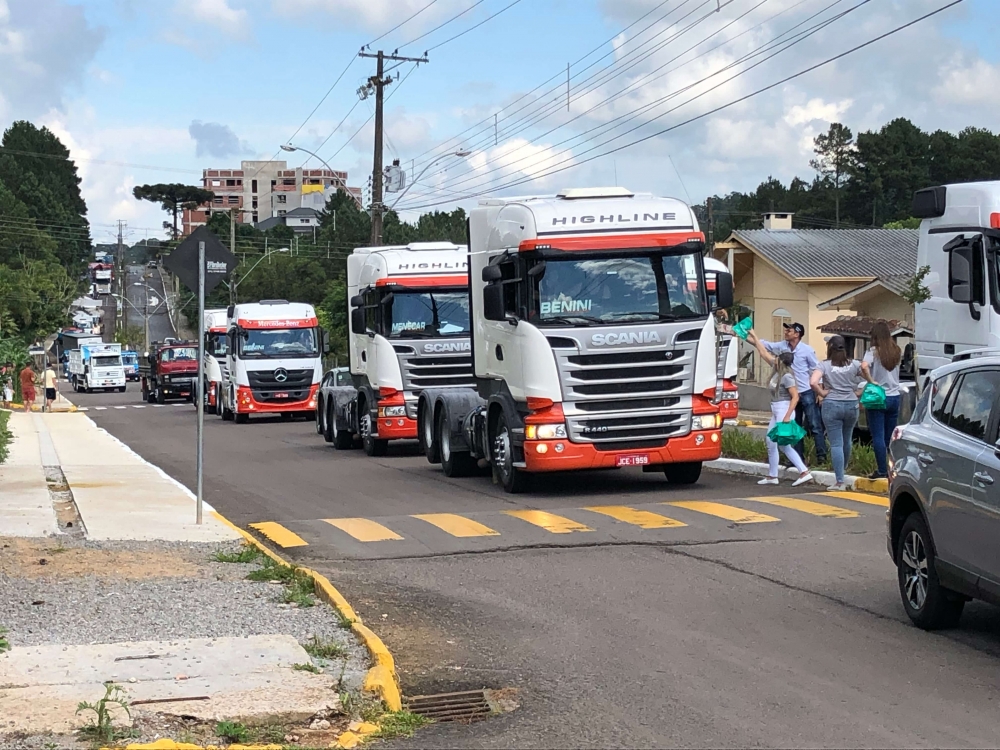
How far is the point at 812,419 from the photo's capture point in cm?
1780

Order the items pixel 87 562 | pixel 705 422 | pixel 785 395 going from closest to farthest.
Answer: pixel 87 562
pixel 785 395
pixel 705 422

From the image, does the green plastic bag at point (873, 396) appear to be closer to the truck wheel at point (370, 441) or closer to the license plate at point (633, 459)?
the license plate at point (633, 459)

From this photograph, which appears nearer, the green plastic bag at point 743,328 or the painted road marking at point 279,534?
the painted road marking at point 279,534

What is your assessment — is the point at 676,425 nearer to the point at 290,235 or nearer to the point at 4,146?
the point at 290,235

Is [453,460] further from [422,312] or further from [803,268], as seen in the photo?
[803,268]

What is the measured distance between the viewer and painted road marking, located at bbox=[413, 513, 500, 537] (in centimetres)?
1359

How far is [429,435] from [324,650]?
41.9 ft

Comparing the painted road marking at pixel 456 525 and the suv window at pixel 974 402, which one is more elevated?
the suv window at pixel 974 402

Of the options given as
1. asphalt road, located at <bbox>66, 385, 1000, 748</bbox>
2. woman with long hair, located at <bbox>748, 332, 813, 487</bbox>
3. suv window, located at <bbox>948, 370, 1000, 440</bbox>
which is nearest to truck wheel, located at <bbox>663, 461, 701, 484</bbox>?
asphalt road, located at <bbox>66, 385, 1000, 748</bbox>

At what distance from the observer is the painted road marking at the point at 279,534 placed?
13313mm

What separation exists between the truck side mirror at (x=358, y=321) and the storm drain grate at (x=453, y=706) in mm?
17282

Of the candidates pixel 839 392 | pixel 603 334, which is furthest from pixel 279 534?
pixel 839 392

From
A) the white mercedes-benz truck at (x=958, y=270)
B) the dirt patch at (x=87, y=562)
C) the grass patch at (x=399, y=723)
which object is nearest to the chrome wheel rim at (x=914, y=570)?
the grass patch at (x=399, y=723)

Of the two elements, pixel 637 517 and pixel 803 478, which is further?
pixel 803 478
